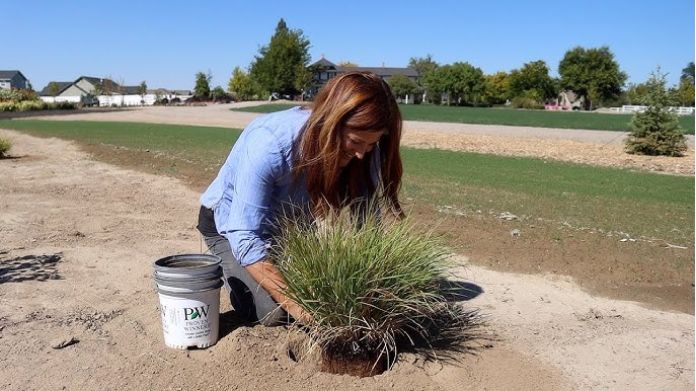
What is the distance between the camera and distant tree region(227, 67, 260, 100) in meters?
113

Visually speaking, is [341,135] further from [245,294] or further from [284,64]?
[284,64]

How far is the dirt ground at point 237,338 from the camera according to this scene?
10.8ft

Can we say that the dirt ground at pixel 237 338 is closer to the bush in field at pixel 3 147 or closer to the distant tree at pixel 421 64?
the bush in field at pixel 3 147

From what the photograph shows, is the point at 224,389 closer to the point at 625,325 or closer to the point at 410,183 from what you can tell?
the point at 625,325

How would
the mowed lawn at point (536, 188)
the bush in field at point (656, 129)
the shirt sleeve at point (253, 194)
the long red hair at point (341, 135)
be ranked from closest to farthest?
the long red hair at point (341, 135)
the shirt sleeve at point (253, 194)
the mowed lawn at point (536, 188)
the bush in field at point (656, 129)

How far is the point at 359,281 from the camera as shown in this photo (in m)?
3.18

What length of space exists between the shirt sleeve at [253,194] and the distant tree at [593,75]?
117994mm

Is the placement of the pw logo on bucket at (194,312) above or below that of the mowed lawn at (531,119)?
above

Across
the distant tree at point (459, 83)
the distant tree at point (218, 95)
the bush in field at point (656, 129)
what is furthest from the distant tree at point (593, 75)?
the bush in field at point (656, 129)

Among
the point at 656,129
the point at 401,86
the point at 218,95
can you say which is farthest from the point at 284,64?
the point at 656,129

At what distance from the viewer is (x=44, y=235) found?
621cm

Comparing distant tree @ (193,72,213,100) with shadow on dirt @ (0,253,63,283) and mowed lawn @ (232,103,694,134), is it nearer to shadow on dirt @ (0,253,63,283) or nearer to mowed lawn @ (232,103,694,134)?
mowed lawn @ (232,103,694,134)

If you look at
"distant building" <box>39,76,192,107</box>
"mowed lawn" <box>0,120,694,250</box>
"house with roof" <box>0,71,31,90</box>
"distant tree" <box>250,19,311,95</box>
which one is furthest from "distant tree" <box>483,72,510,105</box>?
"mowed lawn" <box>0,120,694,250</box>

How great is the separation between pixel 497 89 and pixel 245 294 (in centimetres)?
12377
